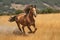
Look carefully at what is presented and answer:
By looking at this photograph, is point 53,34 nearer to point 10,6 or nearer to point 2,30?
Answer: point 2,30

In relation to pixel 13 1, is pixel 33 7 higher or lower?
higher

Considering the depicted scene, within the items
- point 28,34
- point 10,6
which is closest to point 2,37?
point 28,34

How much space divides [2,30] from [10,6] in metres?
2.86

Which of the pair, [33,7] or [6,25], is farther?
[6,25]

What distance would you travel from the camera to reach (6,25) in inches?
268

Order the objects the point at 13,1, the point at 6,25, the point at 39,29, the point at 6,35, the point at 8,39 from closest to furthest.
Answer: the point at 8,39 → the point at 6,35 → the point at 39,29 → the point at 6,25 → the point at 13,1

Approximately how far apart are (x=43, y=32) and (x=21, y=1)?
3502 millimetres

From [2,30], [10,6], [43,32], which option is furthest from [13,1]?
[43,32]

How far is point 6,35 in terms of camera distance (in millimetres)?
5582

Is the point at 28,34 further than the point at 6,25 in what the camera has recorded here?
No

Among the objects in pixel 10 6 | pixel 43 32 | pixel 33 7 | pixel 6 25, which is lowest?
pixel 10 6

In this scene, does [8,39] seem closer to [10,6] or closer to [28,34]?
[28,34]

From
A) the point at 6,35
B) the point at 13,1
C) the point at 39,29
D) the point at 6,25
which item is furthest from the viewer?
the point at 13,1

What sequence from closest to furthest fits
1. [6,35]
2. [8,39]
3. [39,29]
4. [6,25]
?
[8,39] < [6,35] < [39,29] < [6,25]
